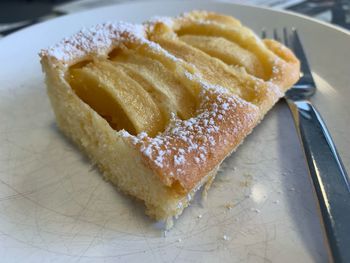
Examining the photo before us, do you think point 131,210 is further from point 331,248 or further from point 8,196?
point 331,248

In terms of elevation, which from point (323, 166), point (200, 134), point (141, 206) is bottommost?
point (141, 206)

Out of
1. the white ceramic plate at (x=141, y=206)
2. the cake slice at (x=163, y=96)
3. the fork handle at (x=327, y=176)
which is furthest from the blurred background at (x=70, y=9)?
the fork handle at (x=327, y=176)

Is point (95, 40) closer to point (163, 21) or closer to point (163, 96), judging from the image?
point (163, 21)

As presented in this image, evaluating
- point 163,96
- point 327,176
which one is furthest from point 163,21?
point 327,176

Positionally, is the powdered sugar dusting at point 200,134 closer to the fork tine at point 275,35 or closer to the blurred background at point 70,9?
the fork tine at point 275,35

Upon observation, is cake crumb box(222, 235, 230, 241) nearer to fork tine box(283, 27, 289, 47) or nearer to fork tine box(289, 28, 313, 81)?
fork tine box(289, 28, 313, 81)
